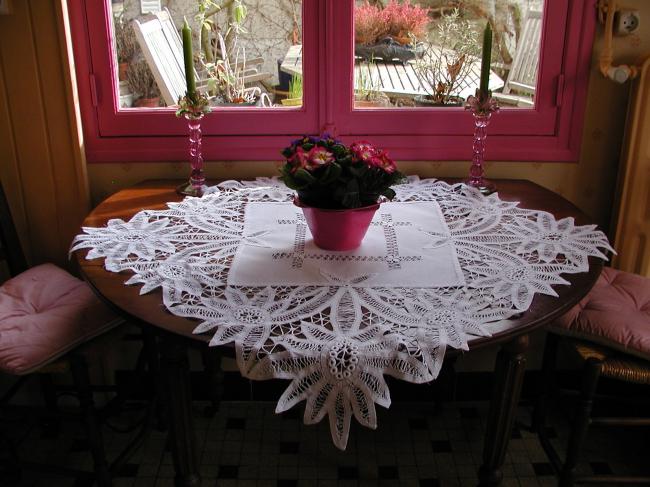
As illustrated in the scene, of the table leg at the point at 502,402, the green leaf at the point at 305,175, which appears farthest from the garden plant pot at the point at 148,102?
the table leg at the point at 502,402

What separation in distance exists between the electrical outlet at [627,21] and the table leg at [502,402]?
3.73 feet

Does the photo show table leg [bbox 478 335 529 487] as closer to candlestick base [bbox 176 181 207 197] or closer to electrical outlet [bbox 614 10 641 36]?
candlestick base [bbox 176 181 207 197]

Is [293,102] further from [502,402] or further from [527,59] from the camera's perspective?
[502,402]

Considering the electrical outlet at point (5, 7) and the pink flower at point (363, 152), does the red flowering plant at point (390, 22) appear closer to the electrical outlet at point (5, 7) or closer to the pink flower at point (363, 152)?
the pink flower at point (363, 152)

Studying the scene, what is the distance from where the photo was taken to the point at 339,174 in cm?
142

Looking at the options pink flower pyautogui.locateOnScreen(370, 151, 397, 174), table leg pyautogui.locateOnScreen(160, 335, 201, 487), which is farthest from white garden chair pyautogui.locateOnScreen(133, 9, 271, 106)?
table leg pyautogui.locateOnScreen(160, 335, 201, 487)

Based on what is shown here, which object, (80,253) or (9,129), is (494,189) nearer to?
(80,253)

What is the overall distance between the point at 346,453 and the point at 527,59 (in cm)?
138

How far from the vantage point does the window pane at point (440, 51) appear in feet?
6.72

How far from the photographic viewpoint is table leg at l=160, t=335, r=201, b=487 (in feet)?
4.32

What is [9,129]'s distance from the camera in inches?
78.2

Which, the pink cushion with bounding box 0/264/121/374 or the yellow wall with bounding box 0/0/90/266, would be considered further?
the yellow wall with bounding box 0/0/90/266

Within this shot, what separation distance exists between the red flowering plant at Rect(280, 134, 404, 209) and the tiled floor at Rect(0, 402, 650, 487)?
97 centimetres

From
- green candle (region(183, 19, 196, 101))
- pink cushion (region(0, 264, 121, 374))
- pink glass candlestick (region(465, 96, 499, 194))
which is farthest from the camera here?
pink glass candlestick (region(465, 96, 499, 194))
